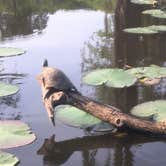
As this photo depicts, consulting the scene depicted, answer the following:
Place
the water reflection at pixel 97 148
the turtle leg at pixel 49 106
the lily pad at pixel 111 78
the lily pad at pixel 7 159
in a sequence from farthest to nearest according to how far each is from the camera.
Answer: the lily pad at pixel 111 78
the turtle leg at pixel 49 106
the water reflection at pixel 97 148
the lily pad at pixel 7 159

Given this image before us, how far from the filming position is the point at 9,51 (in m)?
7.01

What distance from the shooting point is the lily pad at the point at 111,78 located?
5.48 metres

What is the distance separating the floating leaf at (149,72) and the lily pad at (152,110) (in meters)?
1.01

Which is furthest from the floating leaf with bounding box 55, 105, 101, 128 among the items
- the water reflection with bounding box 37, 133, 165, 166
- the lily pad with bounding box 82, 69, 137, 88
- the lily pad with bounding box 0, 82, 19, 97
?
the lily pad with bounding box 82, 69, 137, 88

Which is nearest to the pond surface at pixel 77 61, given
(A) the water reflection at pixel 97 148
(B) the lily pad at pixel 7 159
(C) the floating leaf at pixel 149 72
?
(A) the water reflection at pixel 97 148

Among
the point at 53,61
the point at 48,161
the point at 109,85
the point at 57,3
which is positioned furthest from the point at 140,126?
the point at 57,3

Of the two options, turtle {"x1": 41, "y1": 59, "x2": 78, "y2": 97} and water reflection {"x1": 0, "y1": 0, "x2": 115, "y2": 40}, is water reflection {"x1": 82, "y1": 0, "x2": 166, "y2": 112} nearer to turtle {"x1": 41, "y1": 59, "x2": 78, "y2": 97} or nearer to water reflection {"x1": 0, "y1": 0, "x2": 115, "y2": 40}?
turtle {"x1": 41, "y1": 59, "x2": 78, "y2": 97}

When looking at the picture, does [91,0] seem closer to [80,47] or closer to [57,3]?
[57,3]

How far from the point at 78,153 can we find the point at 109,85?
1.58 m

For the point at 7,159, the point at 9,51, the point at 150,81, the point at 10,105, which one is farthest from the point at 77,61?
the point at 7,159

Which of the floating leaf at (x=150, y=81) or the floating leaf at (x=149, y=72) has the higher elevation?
the floating leaf at (x=149, y=72)

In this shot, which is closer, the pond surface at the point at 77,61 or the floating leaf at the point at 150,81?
the pond surface at the point at 77,61

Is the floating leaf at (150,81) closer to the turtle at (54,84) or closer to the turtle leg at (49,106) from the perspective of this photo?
the turtle at (54,84)

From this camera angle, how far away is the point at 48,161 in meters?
3.88
